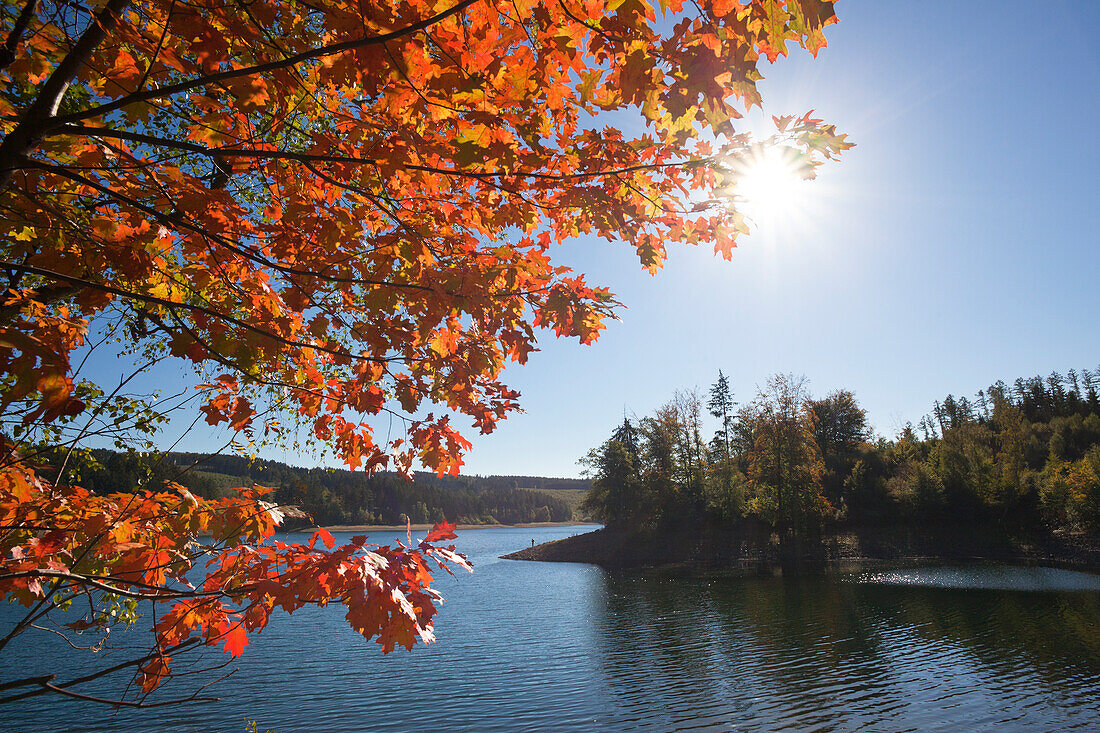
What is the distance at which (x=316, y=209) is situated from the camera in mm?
2842

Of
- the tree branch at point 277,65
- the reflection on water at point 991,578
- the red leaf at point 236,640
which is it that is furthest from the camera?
the reflection on water at point 991,578

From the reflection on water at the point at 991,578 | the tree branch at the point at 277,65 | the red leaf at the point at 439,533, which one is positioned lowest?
the reflection on water at the point at 991,578

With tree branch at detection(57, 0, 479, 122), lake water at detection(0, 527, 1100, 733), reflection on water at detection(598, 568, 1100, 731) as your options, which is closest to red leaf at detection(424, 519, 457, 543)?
tree branch at detection(57, 0, 479, 122)

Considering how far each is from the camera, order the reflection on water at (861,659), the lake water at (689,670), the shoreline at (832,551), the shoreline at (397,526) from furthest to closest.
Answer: the shoreline at (397,526)
the shoreline at (832,551)
the lake water at (689,670)
the reflection on water at (861,659)

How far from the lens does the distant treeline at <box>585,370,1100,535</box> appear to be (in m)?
36.2

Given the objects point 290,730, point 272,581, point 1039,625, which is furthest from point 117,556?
point 1039,625

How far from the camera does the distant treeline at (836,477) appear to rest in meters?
36.2

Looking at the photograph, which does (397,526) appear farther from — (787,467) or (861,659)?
(861,659)

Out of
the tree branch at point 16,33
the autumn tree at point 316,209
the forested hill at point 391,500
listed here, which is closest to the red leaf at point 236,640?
the autumn tree at point 316,209

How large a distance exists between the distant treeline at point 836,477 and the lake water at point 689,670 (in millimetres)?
14062

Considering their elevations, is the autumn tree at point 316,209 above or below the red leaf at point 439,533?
above

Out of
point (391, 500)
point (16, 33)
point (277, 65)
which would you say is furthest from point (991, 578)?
point (391, 500)

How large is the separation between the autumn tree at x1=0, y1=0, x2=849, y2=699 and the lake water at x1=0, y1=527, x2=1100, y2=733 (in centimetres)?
671

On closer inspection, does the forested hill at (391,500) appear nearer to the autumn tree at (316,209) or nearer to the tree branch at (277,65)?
the autumn tree at (316,209)
